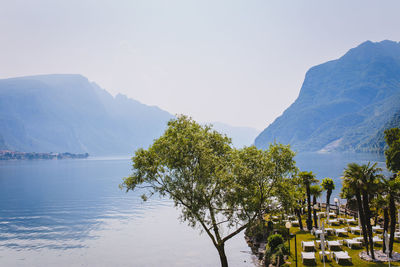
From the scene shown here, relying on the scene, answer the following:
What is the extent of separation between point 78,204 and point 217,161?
75.8 metres

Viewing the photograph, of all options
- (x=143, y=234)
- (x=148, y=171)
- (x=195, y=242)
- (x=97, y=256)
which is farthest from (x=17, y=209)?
(x=148, y=171)

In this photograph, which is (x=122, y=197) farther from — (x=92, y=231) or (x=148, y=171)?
(x=148, y=171)

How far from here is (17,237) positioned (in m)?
53.3

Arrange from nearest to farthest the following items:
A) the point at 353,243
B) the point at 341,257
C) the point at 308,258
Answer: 1. the point at 341,257
2. the point at 308,258
3. the point at 353,243

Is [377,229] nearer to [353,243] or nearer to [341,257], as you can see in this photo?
[353,243]

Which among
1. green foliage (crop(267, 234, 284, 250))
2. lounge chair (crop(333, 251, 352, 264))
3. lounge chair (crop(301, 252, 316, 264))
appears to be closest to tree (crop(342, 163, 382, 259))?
lounge chair (crop(333, 251, 352, 264))

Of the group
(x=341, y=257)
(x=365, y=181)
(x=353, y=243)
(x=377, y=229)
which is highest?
(x=365, y=181)

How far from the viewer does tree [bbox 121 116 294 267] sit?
2512 centimetres

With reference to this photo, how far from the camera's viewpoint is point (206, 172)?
2577cm

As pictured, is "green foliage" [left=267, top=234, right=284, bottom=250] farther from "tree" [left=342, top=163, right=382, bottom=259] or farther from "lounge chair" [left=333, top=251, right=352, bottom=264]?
"tree" [left=342, top=163, right=382, bottom=259]

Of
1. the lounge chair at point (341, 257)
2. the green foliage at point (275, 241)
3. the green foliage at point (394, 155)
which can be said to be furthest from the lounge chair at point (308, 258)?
the green foliage at point (394, 155)

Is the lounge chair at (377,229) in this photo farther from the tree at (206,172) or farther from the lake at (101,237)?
the tree at (206,172)

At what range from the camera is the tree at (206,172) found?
25.1 metres

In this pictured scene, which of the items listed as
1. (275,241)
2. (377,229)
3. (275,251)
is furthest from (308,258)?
(377,229)
